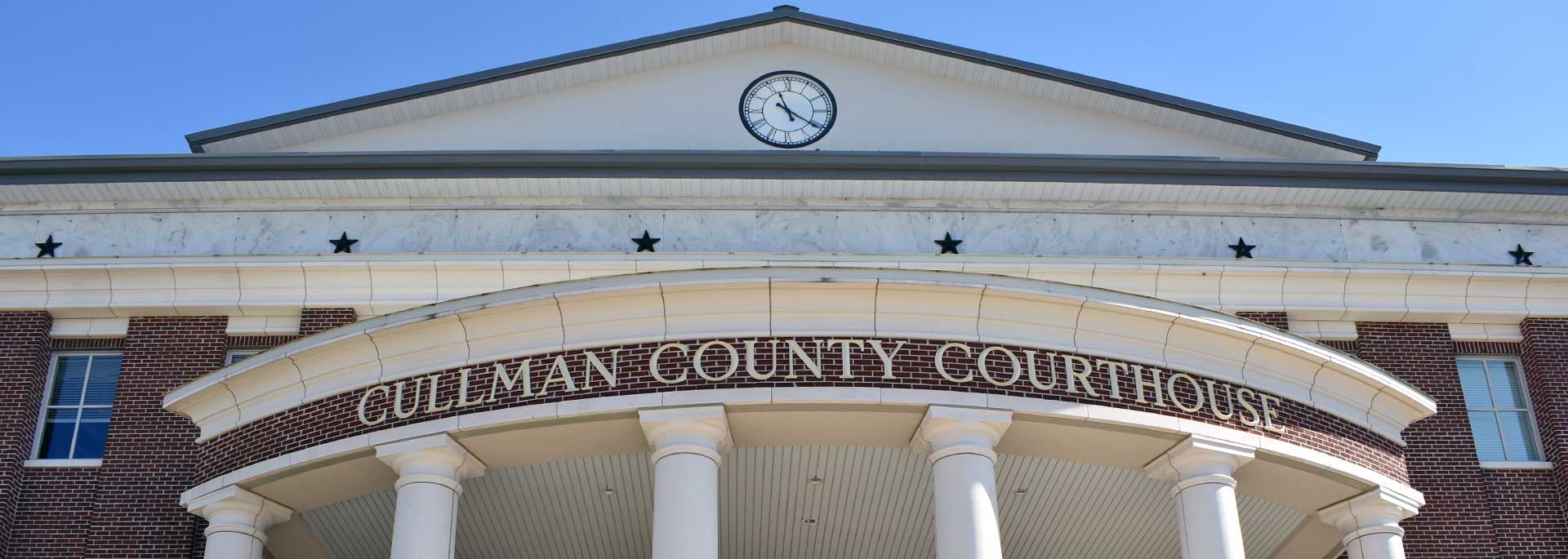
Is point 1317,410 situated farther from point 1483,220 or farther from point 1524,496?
point 1483,220

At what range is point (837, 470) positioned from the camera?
1930cm

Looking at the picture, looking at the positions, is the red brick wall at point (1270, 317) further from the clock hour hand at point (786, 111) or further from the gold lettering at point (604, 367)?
the gold lettering at point (604, 367)

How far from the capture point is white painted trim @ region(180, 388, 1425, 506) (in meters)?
17.0

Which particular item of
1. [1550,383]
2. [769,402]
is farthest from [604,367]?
[1550,383]

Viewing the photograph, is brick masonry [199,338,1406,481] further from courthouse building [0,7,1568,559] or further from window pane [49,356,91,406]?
window pane [49,356,91,406]

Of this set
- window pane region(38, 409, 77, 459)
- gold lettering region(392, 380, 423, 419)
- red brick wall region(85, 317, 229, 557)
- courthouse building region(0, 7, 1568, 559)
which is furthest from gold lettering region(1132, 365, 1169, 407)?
window pane region(38, 409, 77, 459)

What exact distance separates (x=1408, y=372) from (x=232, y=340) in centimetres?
1696

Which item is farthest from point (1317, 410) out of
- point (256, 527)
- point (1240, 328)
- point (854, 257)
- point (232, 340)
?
point (232, 340)

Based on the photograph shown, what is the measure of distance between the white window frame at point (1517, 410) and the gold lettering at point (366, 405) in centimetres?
1510

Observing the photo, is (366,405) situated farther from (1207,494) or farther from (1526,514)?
(1526,514)

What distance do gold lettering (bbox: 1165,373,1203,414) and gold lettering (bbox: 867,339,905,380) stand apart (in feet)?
A: 10.1

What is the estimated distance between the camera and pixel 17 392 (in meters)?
22.7

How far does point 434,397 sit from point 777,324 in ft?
12.7

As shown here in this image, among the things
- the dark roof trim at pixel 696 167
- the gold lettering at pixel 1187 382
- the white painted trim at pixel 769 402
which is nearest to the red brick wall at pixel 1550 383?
the dark roof trim at pixel 696 167
